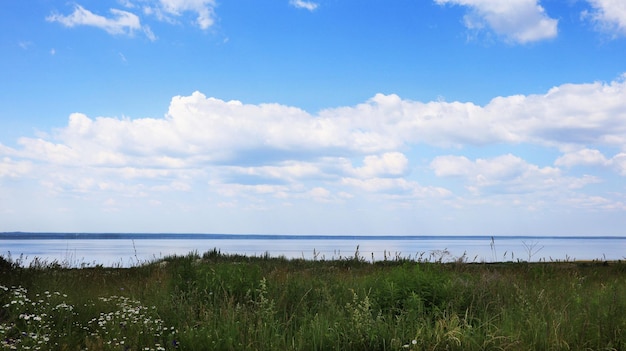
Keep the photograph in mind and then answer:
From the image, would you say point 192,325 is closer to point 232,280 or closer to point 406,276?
point 232,280

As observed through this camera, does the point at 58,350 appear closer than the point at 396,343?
No

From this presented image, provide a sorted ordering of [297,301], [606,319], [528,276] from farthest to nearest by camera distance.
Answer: [528,276] → [297,301] → [606,319]

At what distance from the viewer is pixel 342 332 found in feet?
22.6

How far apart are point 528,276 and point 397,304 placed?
24.7 feet

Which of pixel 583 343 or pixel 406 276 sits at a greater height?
pixel 406 276

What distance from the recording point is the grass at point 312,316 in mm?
6707

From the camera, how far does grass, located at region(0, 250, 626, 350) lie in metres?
6.71

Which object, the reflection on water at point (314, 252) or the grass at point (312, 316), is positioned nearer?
the grass at point (312, 316)

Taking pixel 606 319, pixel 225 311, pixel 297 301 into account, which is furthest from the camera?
pixel 297 301

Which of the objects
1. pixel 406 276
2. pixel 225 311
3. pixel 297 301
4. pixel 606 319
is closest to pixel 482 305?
pixel 406 276

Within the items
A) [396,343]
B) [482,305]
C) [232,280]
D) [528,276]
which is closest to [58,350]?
[232,280]

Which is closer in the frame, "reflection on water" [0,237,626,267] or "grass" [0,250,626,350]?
"grass" [0,250,626,350]

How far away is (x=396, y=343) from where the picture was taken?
6402mm

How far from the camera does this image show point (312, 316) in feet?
27.0
